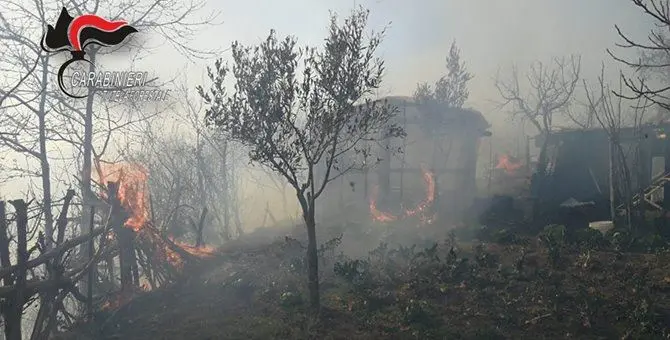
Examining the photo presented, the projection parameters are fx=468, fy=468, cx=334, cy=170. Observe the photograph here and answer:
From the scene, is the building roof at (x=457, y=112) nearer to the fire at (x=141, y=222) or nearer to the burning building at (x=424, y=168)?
the burning building at (x=424, y=168)

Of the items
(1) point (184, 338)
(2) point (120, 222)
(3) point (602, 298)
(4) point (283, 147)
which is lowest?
(1) point (184, 338)

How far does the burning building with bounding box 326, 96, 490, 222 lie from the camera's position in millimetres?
25781

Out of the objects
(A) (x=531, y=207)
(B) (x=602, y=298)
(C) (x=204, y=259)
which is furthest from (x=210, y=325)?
(A) (x=531, y=207)

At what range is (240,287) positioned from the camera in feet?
42.8

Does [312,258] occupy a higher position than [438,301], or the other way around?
[312,258]

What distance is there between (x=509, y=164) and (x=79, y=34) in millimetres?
33657

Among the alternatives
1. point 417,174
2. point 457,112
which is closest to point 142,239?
point 417,174

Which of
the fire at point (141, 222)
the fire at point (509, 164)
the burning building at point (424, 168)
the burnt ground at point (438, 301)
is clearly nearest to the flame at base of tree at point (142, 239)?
the fire at point (141, 222)

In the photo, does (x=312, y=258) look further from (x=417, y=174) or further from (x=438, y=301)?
(x=417, y=174)

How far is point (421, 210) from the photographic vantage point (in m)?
23.6

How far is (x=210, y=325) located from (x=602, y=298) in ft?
28.0

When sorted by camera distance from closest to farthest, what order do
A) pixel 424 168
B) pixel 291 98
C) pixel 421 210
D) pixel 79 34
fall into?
1. pixel 291 98
2. pixel 79 34
3. pixel 421 210
4. pixel 424 168

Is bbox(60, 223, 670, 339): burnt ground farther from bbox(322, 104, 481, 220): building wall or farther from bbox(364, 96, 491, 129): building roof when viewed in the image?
bbox(364, 96, 491, 129): building roof

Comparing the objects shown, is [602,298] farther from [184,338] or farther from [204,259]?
[204,259]
